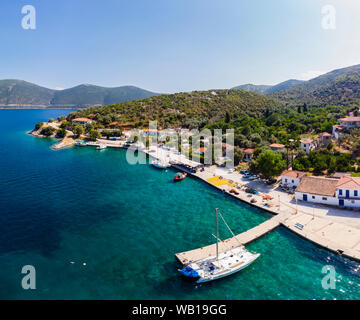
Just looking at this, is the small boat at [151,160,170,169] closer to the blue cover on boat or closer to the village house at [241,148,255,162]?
the village house at [241,148,255,162]

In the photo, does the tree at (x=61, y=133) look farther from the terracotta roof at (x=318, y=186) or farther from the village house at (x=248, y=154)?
the terracotta roof at (x=318, y=186)

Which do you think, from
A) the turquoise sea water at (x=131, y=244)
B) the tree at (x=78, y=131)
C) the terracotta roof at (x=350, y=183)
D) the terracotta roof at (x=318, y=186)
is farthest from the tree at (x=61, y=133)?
the terracotta roof at (x=350, y=183)

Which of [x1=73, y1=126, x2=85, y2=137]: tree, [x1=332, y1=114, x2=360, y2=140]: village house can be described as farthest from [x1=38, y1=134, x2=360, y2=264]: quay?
[x1=73, y1=126, x2=85, y2=137]: tree

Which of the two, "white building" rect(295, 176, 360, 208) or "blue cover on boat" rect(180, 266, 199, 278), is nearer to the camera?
"blue cover on boat" rect(180, 266, 199, 278)

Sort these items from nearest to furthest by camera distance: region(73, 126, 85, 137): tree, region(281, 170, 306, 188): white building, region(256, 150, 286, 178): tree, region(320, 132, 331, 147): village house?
region(281, 170, 306, 188): white building < region(256, 150, 286, 178): tree < region(320, 132, 331, 147): village house < region(73, 126, 85, 137): tree

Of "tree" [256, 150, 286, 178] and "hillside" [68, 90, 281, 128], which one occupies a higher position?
"hillside" [68, 90, 281, 128]

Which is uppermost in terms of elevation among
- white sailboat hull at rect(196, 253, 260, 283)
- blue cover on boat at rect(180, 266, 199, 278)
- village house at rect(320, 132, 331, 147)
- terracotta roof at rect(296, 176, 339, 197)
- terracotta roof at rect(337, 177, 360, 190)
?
village house at rect(320, 132, 331, 147)
